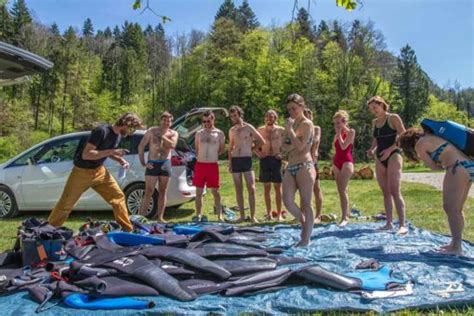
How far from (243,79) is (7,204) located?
137 ft

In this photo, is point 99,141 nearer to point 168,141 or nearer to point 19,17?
point 168,141

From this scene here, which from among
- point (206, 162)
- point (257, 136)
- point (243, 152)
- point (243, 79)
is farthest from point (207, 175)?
point (243, 79)

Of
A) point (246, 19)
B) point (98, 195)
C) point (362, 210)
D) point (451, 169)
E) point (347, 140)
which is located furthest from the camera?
point (246, 19)

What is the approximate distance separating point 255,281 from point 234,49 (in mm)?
51477

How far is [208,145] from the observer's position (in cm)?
800

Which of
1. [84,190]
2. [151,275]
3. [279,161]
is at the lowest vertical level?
[151,275]

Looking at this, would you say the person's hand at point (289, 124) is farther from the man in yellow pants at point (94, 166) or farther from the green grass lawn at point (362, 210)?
the green grass lawn at point (362, 210)

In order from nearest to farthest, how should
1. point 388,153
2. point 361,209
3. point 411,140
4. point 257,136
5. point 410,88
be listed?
point 411,140
point 388,153
point 257,136
point 361,209
point 410,88

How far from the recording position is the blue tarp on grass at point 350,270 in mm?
Result: 3607

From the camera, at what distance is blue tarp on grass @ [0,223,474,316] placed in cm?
361

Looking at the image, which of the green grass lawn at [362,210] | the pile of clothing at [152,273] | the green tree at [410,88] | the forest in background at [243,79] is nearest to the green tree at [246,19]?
the forest in background at [243,79]

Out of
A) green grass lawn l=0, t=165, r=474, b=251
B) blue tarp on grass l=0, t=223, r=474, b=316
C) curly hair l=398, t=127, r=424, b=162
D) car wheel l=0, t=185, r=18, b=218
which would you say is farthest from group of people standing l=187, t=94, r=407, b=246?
car wheel l=0, t=185, r=18, b=218

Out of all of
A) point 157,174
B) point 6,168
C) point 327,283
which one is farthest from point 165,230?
point 6,168

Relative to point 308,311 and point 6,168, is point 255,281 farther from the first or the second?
point 6,168
